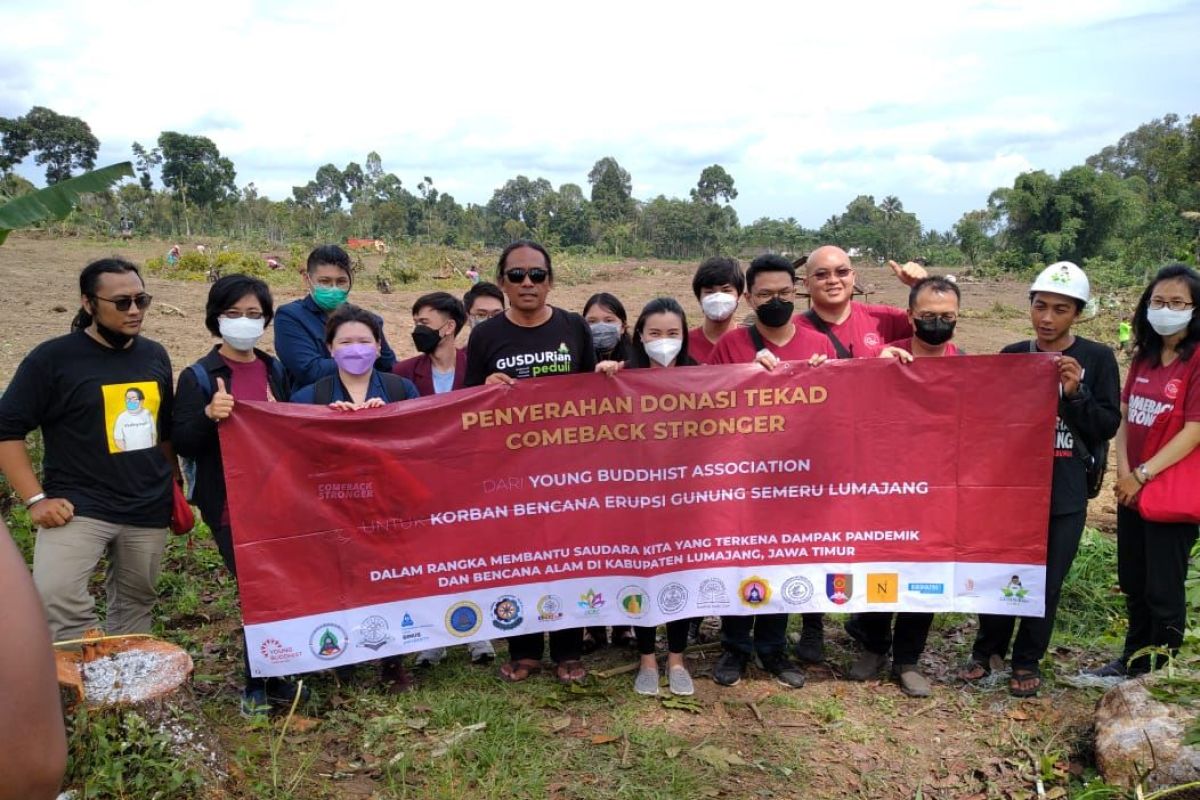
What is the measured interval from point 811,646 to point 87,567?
3.64 meters

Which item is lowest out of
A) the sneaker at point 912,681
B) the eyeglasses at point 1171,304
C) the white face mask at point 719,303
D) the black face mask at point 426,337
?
the sneaker at point 912,681

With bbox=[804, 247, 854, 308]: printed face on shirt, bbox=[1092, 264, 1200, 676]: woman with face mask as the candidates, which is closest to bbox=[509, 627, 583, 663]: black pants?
bbox=[804, 247, 854, 308]: printed face on shirt

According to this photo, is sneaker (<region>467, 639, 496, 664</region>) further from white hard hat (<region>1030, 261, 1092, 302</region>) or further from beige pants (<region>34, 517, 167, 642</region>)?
white hard hat (<region>1030, 261, 1092, 302</region>)

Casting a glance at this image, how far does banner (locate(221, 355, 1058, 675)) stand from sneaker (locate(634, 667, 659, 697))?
0.32 meters

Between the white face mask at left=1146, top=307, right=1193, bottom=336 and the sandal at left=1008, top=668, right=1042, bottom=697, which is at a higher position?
the white face mask at left=1146, top=307, right=1193, bottom=336

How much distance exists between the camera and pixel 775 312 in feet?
13.2

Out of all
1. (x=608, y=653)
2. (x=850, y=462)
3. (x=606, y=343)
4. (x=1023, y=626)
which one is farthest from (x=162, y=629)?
(x=1023, y=626)

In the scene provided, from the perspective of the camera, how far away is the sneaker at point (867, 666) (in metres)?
4.32

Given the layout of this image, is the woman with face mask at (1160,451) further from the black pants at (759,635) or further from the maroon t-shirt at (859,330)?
the black pants at (759,635)

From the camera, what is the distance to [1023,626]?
414 centimetres

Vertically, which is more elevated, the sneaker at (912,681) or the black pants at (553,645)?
the black pants at (553,645)

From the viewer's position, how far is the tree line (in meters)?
34.2

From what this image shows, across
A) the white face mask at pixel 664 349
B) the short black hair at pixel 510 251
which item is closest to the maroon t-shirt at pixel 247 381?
the short black hair at pixel 510 251

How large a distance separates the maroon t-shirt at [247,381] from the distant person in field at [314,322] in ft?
1.09
